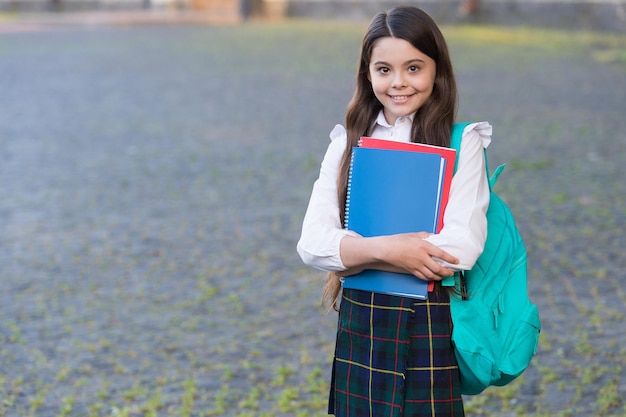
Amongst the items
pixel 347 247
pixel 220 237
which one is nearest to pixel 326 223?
pixel 347 247

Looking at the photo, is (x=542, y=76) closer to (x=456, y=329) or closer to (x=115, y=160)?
(x=115, y=160)

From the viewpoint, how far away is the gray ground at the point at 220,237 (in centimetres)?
373

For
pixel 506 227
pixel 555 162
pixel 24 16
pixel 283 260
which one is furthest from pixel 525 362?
pixel 24 16

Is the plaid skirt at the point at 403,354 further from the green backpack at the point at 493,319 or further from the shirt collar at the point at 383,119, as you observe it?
the shirt collar at the point at 383,119

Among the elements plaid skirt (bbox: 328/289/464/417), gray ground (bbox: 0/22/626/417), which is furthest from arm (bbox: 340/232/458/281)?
gray ground (bbox: 0/22/626/417)

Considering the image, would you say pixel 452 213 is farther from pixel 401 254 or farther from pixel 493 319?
pixel 493 319

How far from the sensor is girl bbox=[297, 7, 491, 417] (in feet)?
6.95

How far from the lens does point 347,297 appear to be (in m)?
2.24

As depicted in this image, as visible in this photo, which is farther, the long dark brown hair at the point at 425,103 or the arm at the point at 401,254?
the long dark brown hair at the point at 425,103

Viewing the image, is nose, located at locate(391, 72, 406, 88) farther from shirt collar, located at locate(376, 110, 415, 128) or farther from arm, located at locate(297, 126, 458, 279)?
arm, located at locate(297, 126, 458, 279)

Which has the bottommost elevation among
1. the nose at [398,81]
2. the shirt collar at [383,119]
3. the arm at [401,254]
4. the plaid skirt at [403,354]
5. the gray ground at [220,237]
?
the gray ground at [220,237]

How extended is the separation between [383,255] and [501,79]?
11455 millimetres

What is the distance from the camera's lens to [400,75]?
2.17 m

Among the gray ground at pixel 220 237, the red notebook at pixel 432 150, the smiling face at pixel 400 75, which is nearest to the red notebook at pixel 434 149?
the red notebook at pixel 432 150
